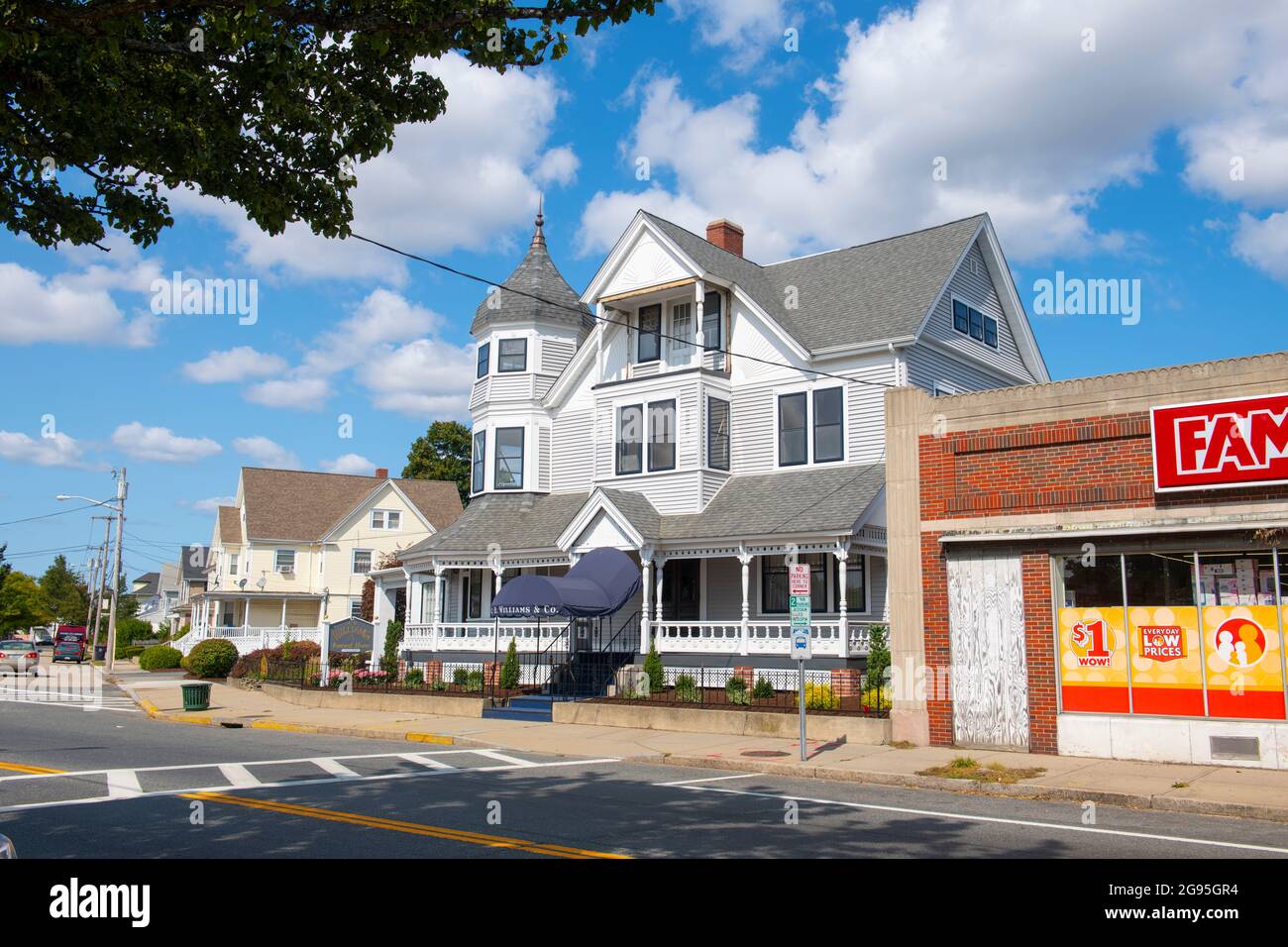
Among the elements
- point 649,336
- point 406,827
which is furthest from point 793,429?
point 406,827

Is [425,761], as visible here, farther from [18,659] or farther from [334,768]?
[18,659]

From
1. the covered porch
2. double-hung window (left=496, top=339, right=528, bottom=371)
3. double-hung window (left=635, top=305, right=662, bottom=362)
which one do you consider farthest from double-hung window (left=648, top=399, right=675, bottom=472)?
the covered porch

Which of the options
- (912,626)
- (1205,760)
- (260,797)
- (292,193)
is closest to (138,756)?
(260,797)

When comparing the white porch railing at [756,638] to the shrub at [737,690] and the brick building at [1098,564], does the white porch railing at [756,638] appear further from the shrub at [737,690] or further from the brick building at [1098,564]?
the brick building at [1098,564]

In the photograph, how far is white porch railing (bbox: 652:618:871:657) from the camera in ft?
76.2

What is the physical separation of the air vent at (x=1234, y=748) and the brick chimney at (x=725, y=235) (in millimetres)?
20963

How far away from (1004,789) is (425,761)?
8.63 m

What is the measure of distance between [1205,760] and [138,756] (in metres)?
16.0

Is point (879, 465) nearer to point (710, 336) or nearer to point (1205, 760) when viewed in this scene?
point (710, 336)

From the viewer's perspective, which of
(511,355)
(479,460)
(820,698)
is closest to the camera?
(820,698)

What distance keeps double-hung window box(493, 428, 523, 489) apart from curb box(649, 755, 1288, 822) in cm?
Result: 1612

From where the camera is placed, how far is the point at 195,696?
90.0 feet

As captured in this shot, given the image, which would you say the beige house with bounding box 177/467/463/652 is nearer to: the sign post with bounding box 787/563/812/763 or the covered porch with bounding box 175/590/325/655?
the covered porch with bounding box 175/590/325/655

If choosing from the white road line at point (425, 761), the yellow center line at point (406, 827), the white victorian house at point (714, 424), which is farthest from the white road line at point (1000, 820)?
the white victorian house at point (714, 424)
